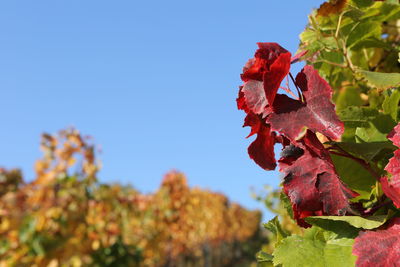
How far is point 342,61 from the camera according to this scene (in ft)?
4.27

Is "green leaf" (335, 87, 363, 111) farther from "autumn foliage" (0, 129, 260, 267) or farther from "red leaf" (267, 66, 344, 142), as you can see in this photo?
"autumn foliage" (0, 129, 260, 267)

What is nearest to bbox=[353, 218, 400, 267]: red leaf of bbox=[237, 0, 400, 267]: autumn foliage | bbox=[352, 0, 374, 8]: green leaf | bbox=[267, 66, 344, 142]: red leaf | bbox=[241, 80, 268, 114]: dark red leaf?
bbox=[237, 0, 400, 267]: autumn foliage

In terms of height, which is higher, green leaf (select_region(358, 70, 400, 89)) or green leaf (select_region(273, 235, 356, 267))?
green leaf (select_region(358, 70, 400, 89))

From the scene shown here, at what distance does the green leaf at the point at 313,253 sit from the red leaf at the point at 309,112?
0.64ft

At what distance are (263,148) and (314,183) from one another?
0.14 metres

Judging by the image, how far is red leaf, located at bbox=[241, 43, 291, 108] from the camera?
76cm

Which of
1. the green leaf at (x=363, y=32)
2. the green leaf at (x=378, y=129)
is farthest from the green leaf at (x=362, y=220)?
the green leaf at (x=363, y=32)

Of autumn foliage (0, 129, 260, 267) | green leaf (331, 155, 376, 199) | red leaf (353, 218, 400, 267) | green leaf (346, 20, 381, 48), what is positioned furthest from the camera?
autumn foliage (0, 129, 260, 267)

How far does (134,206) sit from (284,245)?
9944mm

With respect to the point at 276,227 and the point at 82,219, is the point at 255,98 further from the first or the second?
the point at 82,219

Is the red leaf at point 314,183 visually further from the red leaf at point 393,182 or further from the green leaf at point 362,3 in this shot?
the green leaf at point 362,3

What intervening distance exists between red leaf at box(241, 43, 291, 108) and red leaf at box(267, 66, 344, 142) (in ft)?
0.11

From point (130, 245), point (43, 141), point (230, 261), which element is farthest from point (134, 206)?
point (230, 261)

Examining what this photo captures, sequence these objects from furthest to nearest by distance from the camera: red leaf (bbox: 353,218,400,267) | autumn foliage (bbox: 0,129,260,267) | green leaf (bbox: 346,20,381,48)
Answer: autumn foliage (bbox: 0,129,260,267) → green leaf (bbox: 346,20,381,48) → red leaf (bbox: 353,218,400,267)
